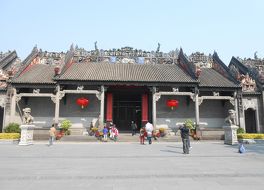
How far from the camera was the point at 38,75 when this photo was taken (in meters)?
19.1

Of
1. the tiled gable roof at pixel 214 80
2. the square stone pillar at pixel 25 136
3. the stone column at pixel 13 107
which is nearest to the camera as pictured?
the square stone pillar at pixel 25 136

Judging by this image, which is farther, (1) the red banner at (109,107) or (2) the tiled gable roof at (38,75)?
(1) the red banner at (109,107)

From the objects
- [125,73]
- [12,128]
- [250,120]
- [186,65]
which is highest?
[186,65]

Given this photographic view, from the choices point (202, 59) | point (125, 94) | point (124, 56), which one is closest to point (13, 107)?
point (125, 94)

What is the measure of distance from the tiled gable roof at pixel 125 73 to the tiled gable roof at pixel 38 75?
1.48 meters

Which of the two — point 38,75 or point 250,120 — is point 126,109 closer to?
point 38,75

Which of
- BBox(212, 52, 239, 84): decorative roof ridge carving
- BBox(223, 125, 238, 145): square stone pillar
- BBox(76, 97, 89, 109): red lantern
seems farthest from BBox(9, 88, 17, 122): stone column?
BBox(212, 52, 239, 84): decorative roof ridge carving

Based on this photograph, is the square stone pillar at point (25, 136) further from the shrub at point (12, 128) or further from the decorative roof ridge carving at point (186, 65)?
the decorative roof ridge carving at point (186, 65)

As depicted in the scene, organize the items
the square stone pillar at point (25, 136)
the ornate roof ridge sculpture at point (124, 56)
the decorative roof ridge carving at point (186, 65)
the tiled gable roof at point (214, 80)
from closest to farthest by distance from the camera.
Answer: the square stone pillar at point (25, 136) < the tiled gable roof at point (214, 80) < the decorative roof ridge carving at point (186, 65) < the ornate roof ridge sculpture at point (124, 56)

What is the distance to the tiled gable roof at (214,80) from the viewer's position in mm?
18359

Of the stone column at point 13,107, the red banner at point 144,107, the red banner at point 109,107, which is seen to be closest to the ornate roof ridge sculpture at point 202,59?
the red banner at point 144,107

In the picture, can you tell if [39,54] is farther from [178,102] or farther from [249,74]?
[249,74]

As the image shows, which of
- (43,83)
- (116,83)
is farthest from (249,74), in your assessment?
(43,83)

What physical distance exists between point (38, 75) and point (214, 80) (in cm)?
1603
